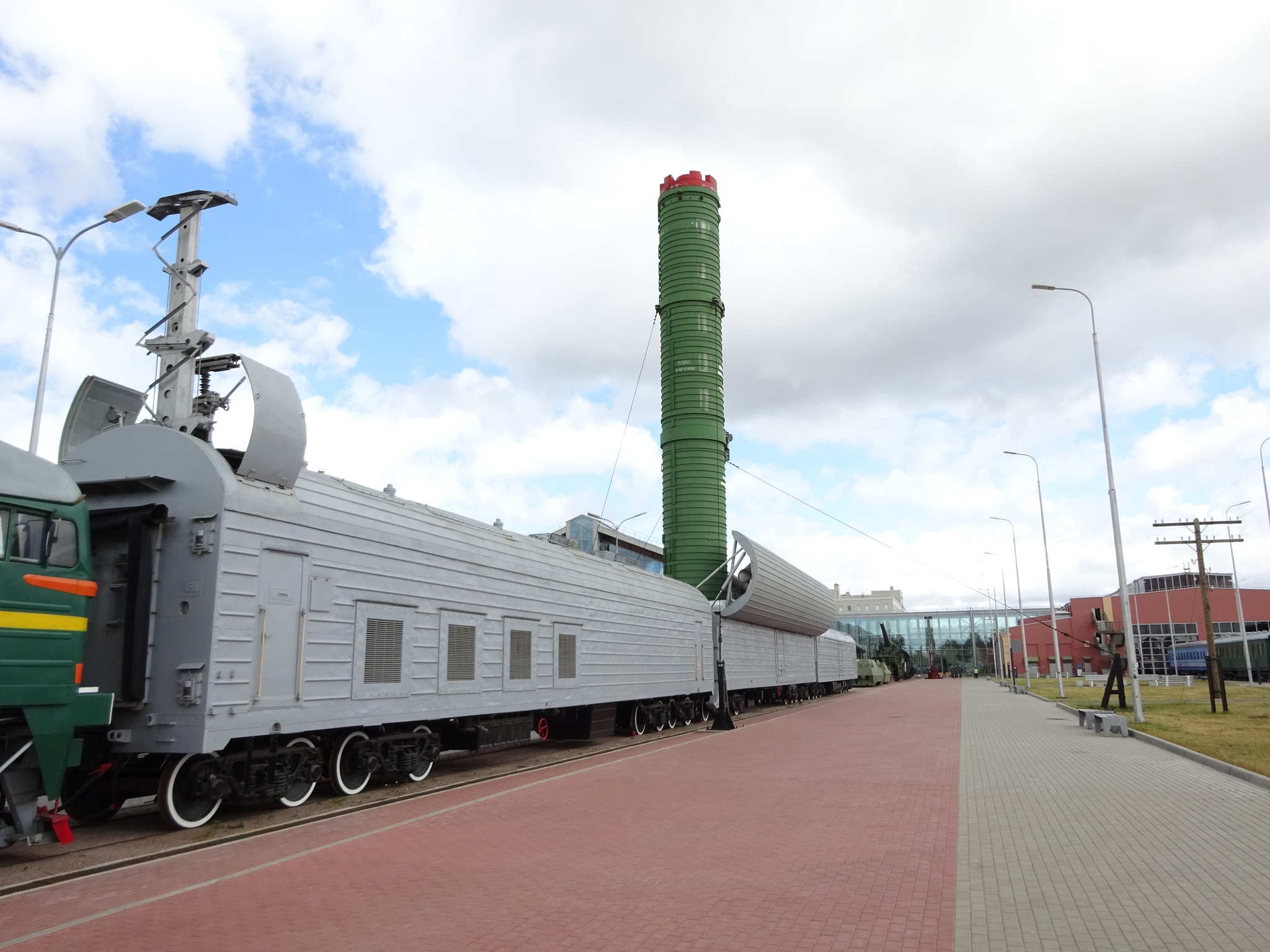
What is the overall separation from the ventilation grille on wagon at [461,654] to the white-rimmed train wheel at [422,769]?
0.83m

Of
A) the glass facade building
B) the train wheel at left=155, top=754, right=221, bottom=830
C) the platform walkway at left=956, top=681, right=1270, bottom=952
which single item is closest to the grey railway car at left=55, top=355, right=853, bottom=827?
the train wheel at left=155, top=754, right=221, bottom=830

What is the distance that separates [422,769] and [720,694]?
44.9 ft

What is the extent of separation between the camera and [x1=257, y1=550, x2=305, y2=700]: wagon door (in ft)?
34.0

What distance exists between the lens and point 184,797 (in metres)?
9.80

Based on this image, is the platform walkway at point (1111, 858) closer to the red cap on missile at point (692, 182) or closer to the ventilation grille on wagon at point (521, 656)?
the ventilation grille on wagon at point (521, 656)

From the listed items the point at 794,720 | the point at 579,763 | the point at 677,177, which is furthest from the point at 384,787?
the point at 677,177

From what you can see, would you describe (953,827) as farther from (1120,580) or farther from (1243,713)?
(1243,713)

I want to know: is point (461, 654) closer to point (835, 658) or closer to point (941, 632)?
point (835, 658)

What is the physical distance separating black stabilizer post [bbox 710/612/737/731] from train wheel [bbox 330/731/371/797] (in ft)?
46.1

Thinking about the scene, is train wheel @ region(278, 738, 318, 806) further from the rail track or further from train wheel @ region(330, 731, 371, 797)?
train wheel @ region(330, 731, 371, 797)

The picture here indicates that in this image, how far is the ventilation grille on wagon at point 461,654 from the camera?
1394 centimetres

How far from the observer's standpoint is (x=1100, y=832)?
9.54m

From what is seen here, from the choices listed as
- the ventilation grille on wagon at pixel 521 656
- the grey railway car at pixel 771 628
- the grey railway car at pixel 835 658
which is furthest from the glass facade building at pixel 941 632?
the ventilation grille on wagon at pixel 521 656

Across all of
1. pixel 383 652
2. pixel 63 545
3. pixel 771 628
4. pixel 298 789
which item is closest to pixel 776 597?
pixel 771 628
